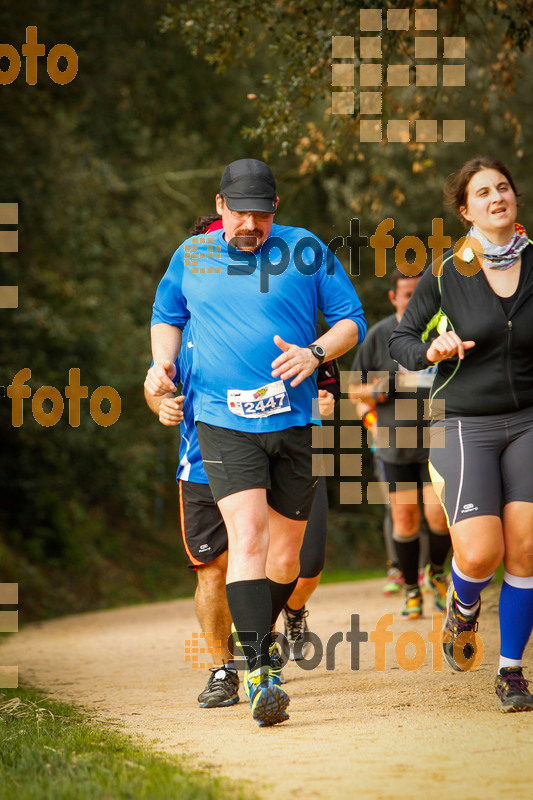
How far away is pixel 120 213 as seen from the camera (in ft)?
65.8

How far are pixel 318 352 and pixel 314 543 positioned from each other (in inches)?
74.7

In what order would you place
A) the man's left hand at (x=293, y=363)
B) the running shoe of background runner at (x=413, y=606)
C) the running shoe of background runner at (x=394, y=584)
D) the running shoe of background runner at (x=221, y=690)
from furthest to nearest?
the running shoe of background runner at (x=394, y=584) → the running shoe of background runner at (x=413, y=606) → the running shoe of background runner at (x=221, y=690) → the man's left hand at (x=293, y=363)

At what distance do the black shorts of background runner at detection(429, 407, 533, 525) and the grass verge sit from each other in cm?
176

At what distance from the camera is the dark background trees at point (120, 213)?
1391 cm

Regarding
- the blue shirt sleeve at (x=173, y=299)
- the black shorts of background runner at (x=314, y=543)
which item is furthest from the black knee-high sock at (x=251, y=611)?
the black shorts of background runner at (x=314, y=543)

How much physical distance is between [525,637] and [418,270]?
4476 millimetres

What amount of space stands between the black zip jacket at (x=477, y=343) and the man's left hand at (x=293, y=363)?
24.0 inches

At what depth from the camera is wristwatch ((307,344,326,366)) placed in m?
4.57

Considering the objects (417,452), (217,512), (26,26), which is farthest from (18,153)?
(217,512)

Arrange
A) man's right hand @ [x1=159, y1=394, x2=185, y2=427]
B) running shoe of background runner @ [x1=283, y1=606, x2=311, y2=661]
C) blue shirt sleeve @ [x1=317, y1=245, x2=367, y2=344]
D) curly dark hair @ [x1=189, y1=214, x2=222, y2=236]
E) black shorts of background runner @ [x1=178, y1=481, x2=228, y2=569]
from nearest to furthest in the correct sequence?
man's right hand @ [x1=159, y1=394, x2=185, y2=427] → blue shirt sleeve @ [x1=317, y1=245, x2=367, y2=344] → black shorts of background runner @ [x1=178, y1=481, x2=228, y2=569] → curly dark hair @ [x1=189, y1=214, x2=222, y2=236] → running shoe of background runner @ [x1=283, y1=606, x2=311, y2=661]

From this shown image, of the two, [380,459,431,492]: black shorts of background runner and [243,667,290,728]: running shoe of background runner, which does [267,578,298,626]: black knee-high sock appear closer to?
[243,667,290,728]: running shoe of background runner

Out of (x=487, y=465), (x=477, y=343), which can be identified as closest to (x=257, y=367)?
(x=477, y=343)

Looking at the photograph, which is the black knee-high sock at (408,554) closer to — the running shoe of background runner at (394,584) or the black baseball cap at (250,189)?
the running shoe of background runner at (394,584)

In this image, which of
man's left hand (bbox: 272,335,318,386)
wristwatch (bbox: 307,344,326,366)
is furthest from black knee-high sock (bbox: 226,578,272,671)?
wristwatch (bbox: 307,344,326,366)
